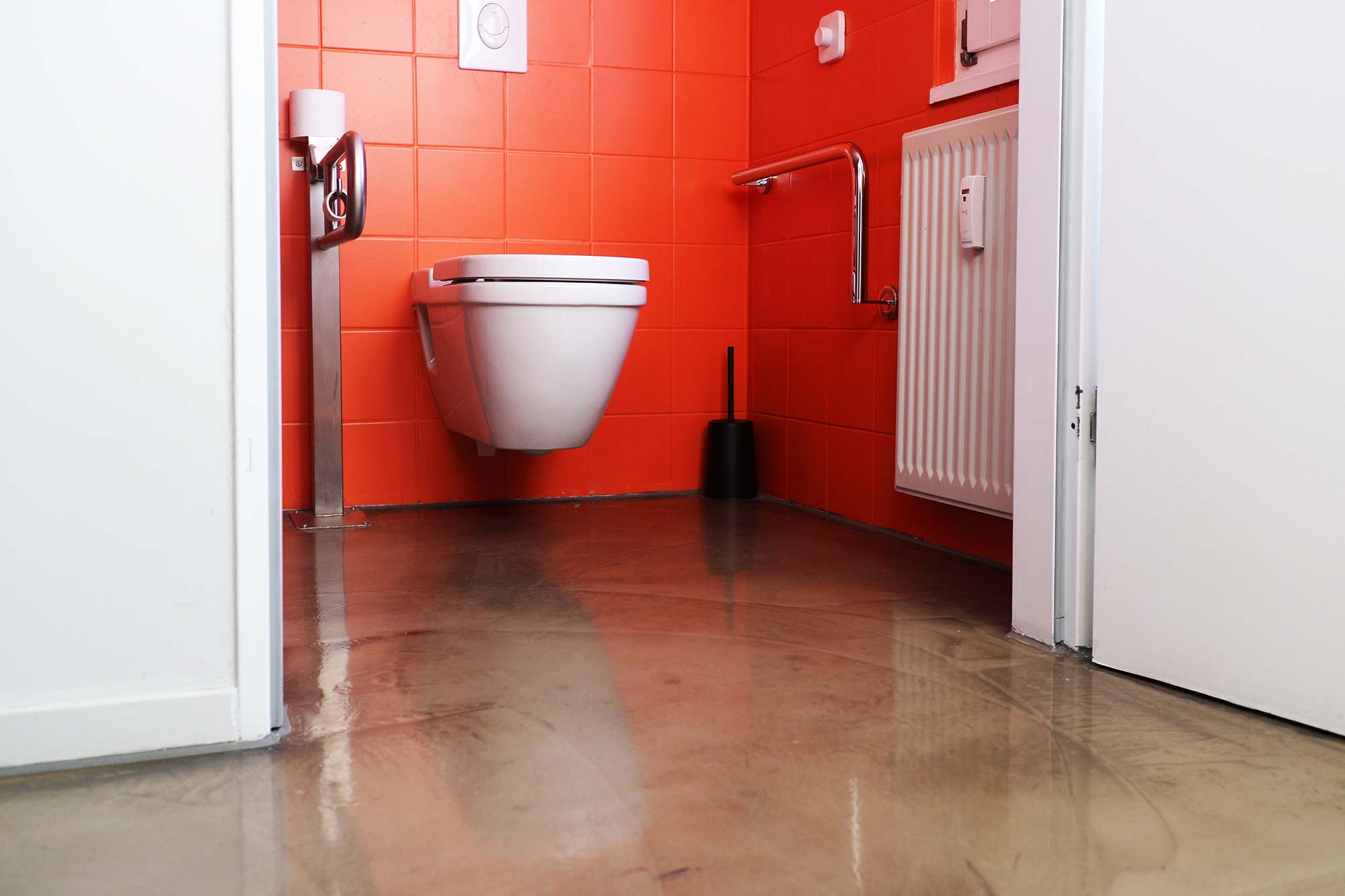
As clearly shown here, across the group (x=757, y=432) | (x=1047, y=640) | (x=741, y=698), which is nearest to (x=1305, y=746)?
(x=1047, y=640)

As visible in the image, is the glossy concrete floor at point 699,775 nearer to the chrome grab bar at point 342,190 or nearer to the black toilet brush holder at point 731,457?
the chrome grab bar at point 342,190

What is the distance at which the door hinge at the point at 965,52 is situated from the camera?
2254 mm

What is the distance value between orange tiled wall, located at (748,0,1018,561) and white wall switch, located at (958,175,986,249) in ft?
0.58

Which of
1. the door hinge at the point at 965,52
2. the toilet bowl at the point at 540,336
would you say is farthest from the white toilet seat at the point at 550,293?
the door hinge at the point at 965,52

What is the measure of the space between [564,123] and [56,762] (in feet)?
7.07

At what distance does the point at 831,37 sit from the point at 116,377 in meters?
1.97

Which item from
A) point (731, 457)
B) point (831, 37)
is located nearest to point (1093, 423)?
point (831, 37)

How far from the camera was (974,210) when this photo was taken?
6.84 feet

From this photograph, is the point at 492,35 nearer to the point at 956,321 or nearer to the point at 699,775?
the point at 956,321

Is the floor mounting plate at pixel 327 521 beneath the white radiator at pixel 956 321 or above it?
beneath

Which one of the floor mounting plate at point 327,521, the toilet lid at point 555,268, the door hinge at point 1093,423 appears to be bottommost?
the floor mounting plate at point 327,521

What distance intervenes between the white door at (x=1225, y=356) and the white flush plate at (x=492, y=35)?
1738 mm

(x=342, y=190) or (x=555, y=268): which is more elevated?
(x=342, y=190)

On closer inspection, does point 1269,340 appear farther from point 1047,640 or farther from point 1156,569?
point 1047,640
